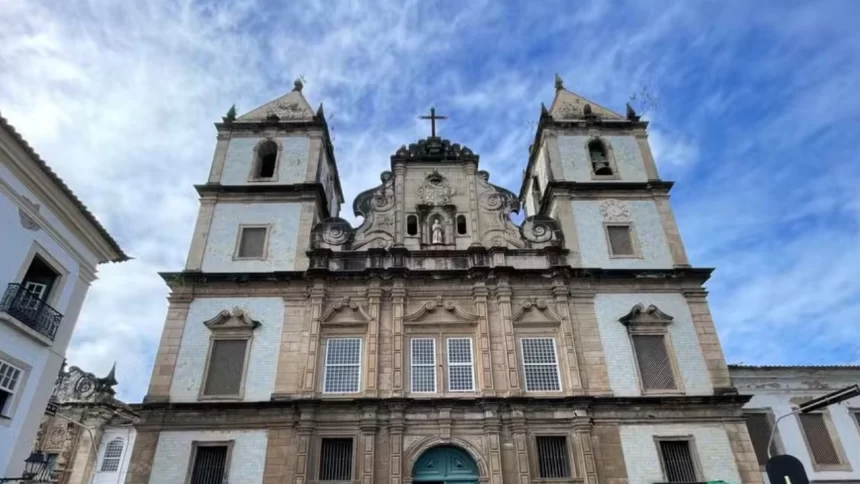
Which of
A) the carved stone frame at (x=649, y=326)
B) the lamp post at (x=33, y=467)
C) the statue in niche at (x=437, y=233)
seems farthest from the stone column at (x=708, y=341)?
the lamp post at (x=33, y=467)

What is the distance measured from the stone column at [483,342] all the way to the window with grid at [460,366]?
27 centimetres

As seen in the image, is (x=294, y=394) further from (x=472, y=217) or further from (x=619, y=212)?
(x=619, y=212)

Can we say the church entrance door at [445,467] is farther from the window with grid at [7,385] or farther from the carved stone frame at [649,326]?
the window with grid at [7,385]

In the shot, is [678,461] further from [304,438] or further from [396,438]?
[304,438]

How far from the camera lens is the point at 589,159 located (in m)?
24.0

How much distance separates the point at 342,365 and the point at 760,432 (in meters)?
14.3

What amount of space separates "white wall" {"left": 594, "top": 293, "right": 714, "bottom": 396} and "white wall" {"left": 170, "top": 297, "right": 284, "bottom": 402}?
10.6 metres

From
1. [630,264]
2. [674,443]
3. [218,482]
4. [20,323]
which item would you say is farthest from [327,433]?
[630,264]

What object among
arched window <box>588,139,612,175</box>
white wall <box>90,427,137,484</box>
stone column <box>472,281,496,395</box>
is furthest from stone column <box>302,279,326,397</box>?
arched window <box>588,139,612,175</box>

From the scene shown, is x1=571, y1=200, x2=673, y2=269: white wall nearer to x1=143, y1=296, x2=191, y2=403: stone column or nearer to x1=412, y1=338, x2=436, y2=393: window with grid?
x1=412, y1=338, x2=436, y2=393: window with grid

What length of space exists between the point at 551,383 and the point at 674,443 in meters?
3.90

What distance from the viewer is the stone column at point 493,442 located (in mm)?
16562

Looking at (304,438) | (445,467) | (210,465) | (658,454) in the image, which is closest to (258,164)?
(304,438)

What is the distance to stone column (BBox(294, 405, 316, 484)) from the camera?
16623 mm
